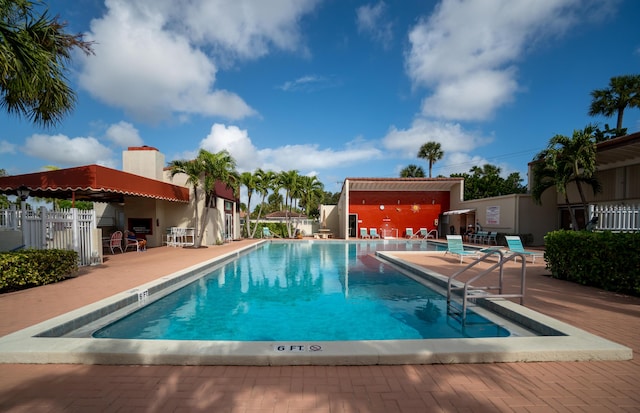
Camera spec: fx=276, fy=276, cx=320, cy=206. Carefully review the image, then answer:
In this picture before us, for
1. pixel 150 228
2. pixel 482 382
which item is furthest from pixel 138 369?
pixel 150 228

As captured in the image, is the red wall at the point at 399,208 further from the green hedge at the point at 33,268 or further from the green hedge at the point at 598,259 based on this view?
the green hedge at the point at 33,268

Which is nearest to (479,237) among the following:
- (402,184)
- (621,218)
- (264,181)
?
(402,184)

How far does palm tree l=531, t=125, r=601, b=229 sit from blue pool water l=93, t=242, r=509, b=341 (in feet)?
36.5

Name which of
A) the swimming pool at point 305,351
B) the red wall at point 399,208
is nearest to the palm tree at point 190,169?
the swimming pool at point 305,351

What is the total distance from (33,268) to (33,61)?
14.0 feet

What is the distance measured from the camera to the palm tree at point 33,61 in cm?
464

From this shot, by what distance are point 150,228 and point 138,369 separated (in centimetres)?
1448

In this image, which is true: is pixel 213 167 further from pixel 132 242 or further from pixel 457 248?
pixel 457 248

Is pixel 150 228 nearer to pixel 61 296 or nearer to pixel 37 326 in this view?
pixel 61 296

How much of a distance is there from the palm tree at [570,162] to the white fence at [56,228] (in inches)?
770

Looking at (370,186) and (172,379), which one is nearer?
(172,379)

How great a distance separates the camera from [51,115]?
6277 mm

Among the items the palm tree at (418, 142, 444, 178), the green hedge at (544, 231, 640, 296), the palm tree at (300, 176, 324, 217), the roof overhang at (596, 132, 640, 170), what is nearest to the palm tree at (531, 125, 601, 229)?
the roof overhang at (596, 132, 640, 170)

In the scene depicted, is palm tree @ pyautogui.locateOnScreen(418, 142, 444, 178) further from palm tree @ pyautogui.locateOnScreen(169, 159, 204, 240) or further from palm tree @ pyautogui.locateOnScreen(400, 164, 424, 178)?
palm tree @ pyautogui.locateOnScreen(169, 159, 204, 240)
